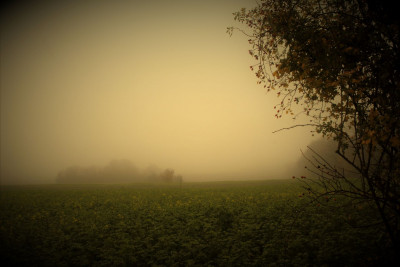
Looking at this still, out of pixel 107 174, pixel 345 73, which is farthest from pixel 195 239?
pixel 107 174

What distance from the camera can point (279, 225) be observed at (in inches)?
351

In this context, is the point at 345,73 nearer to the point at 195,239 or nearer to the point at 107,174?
the point at 195,239

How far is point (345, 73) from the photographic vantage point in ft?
A: 11.6

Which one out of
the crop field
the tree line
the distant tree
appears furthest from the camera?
the tree line

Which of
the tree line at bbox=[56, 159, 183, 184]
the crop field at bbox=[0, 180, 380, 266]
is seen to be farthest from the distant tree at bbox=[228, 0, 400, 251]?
→ the tree line at bbox=[56, 159, 183, 184]

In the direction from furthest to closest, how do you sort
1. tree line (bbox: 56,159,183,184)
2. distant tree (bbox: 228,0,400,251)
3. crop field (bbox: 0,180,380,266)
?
1. tree line (bbox: 56,159,183,184)
2. crop field (bbox: 0,180,380,266)
3. distant tree (bbox: 228,0,400,251)

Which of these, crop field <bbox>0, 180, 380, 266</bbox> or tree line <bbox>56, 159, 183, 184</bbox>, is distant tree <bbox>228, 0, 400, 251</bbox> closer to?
crop field <bbox>0, 180, 380, 266</bbox>

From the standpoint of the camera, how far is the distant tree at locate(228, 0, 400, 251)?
122 inches

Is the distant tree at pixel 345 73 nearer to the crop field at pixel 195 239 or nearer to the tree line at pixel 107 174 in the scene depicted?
the crop field at pixel 195 239

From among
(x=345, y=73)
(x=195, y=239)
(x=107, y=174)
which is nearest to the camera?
(x=345, y=73)

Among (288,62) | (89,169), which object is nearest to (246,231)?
(288,62)

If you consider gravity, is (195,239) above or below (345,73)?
below

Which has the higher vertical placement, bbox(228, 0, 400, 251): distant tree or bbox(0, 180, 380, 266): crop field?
bbox(228, 0, 400, 251): distant tree

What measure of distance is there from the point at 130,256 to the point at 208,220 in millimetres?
4510
